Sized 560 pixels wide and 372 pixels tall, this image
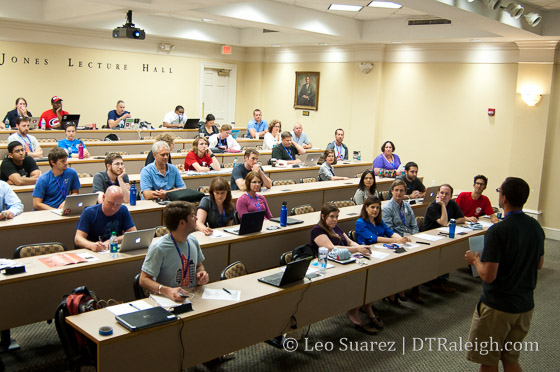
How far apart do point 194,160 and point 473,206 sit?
14.1ft

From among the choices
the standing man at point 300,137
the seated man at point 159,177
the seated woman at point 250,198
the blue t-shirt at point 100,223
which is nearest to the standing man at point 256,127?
the standing man at point 300,137

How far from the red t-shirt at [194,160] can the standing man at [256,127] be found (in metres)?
4.55

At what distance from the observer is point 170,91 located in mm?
14859

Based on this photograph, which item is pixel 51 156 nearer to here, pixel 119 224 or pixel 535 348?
pixel 119 224

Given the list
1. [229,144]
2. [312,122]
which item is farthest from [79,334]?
[312,122]

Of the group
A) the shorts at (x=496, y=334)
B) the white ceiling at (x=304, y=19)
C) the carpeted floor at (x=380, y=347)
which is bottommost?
the carpeted floor at (x=380, y=347)

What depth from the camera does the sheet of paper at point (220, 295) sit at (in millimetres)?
3896

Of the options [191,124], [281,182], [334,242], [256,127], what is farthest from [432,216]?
[191,124]

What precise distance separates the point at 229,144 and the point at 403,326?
6.31 metres

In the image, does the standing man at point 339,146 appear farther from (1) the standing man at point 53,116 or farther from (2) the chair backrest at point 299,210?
(1) the standing man at point 53,116

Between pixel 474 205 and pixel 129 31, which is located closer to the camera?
pixel 474 205

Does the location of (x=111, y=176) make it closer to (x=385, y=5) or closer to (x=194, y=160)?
(x=194, y=160)

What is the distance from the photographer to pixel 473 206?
754 cm

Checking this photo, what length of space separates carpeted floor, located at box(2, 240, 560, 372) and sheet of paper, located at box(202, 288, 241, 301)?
0.75 m
